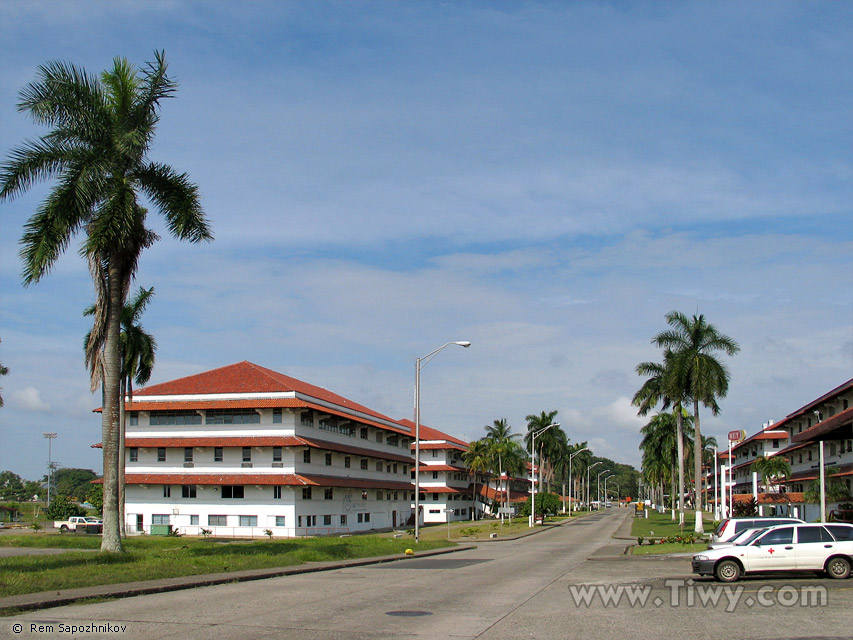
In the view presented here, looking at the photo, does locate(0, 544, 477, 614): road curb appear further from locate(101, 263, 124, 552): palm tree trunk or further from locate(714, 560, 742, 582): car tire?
locate(714, 560, 742, 582): car tire

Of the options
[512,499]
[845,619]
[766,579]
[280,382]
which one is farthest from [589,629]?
[512,499]

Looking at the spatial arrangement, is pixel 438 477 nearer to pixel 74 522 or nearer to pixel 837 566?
pixel 74 522

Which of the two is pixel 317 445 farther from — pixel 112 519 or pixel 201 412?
pixel 112 519

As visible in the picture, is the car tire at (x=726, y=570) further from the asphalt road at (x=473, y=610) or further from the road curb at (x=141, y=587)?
the road curb at (x=141, y=587)

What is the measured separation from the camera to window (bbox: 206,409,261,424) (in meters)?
59.3

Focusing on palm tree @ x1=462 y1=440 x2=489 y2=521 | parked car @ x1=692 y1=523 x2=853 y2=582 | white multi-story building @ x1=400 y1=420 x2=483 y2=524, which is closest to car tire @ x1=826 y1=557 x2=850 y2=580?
parked car @ x1=692 y1=523 x2=853 y2=582

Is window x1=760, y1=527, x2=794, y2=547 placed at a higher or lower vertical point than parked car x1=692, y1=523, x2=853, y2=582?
higher

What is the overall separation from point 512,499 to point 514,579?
104m

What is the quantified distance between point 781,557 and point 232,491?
43920mm

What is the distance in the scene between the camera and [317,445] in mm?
58031

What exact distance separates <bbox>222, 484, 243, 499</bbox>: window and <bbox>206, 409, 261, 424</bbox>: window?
4.62 meters

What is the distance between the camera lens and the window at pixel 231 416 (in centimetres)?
5931

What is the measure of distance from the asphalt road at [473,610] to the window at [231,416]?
3487 centimetres

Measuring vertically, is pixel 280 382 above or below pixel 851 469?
above
